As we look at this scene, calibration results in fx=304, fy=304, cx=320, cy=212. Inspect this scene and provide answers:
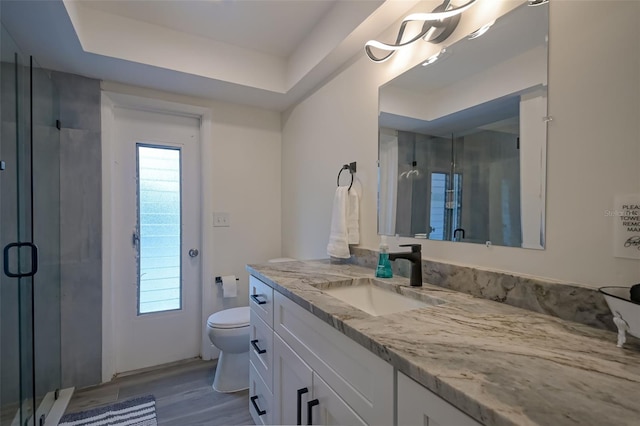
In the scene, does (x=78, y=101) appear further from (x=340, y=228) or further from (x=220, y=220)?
(x=340, y=228)

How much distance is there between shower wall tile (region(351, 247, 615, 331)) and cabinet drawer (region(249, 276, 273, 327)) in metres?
0.71

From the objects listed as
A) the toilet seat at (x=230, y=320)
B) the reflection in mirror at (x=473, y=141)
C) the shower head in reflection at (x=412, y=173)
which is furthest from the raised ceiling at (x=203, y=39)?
the toilet seat at (x=230, y=320)

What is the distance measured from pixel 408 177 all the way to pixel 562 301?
81 cm

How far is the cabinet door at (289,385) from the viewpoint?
3.53 ft

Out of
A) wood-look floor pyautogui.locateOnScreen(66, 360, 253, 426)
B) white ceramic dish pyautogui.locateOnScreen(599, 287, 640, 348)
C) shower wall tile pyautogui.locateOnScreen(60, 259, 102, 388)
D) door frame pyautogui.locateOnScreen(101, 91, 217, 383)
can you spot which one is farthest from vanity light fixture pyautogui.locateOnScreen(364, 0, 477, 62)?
shower wall tile pyautogui.locateOnScreen(60, 259, 102, 388)

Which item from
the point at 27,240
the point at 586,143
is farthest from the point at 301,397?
the point at 27,240

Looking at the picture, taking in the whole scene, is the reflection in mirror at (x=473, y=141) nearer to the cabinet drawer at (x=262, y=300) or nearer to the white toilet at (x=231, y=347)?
the cabinet drawer at (x=262, y=300)

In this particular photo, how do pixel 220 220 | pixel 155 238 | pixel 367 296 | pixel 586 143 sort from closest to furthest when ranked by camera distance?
1. pixel 586 143
2. pixel 367 296
3. pixel 155 238
4. pixel 220 220

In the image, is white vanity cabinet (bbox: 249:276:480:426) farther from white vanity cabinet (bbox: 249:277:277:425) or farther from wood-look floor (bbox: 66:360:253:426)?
wood-look floor (bbox: 66:360:253:426)

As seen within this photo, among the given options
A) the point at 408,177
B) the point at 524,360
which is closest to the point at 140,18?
the point at 408,177

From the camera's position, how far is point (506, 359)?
2.03 ft

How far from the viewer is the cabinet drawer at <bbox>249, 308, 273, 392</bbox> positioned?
55.7 inches

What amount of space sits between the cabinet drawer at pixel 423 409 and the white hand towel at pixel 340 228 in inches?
43.7

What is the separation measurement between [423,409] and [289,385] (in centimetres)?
77
